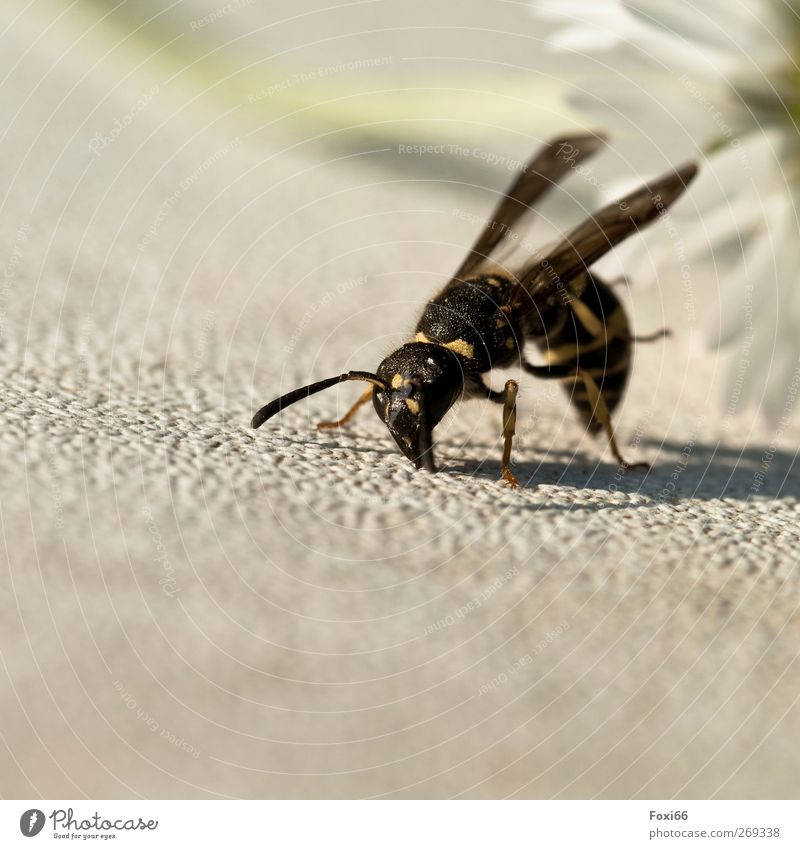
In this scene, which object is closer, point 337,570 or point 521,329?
point 337,570

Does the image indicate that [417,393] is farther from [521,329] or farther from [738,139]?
[738,139]

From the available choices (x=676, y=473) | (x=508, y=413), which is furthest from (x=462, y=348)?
(x=676, y=473)

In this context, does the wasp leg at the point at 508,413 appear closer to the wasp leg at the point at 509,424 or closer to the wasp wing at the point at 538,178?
the wasp leg at the point at 509,424

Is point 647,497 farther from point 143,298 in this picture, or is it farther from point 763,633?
point 143,298

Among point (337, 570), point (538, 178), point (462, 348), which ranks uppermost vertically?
point (538, 178)

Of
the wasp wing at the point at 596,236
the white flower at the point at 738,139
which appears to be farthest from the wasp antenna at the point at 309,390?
the white flower at the point at 738,139

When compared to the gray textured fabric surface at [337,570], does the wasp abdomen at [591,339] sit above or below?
above
